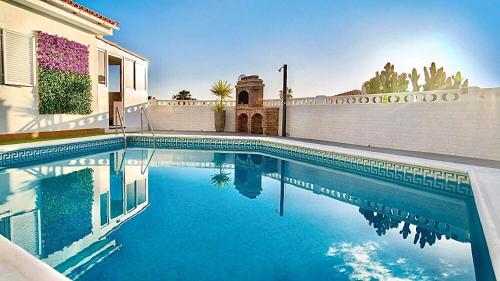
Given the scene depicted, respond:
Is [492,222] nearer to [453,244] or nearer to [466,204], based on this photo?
[453,244]

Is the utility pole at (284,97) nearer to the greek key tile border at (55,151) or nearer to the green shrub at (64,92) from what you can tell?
the greek key tile border at (55,151)

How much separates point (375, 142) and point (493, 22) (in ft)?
18.9

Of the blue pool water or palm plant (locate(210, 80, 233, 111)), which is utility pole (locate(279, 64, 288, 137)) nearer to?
palm plant (locate(210, 80, 233, 111))

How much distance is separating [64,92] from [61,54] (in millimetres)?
1425

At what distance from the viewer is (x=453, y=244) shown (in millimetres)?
3754

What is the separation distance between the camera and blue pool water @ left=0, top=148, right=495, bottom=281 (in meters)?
3.01

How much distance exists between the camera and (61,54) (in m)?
11.6

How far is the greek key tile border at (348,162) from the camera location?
21.6 ft

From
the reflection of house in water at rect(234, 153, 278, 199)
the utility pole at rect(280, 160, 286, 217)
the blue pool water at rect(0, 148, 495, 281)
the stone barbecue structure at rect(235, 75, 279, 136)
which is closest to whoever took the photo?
the blue pool water at rect(0, 148, 495, 281)

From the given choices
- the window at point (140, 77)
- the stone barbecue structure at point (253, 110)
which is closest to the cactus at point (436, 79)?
the stone barbecue structure at point (253, 110)

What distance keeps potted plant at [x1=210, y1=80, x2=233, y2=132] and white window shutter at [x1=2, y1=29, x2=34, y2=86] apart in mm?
8738

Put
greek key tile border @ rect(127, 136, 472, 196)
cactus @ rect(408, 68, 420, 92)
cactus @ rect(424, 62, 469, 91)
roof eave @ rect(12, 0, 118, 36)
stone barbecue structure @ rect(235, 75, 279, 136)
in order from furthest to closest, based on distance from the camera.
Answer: cactus @ rect(408, 68, 420, 92) < cactus @ rect(424, 62, 469, 91) < stone barbecue structure @ rect(235, 75, 279, 136) < roof eave @ rect(12, 0, 118, 36) < greek key tile border @ rect(127, 136, 472, 196)

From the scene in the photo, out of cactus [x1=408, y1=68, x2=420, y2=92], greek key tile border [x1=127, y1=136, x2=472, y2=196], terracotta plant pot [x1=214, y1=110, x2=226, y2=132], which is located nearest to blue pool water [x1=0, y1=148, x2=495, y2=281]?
greek key tile border [x1=127, y1=136, x2=472, y2=196]

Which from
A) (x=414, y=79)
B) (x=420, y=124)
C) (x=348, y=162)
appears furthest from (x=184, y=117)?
(x=414, y=79)
